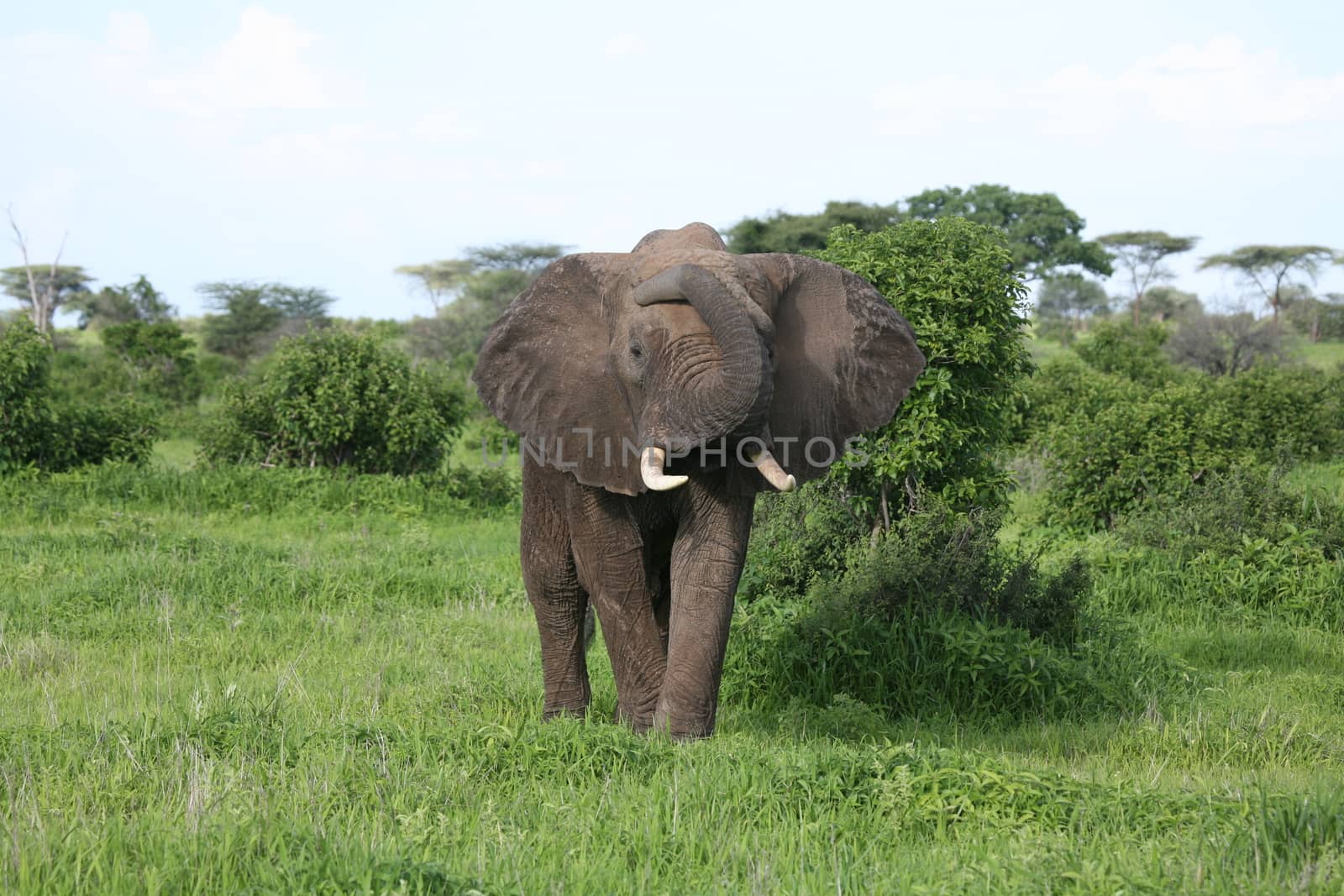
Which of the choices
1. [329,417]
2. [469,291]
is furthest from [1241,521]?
[469,291]

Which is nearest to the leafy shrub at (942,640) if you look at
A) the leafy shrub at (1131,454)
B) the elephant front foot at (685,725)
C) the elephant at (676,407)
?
the elephant at (676,407)

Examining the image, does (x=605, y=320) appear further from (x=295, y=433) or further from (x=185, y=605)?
(x=295, y=433)

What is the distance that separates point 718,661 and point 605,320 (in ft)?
4.84

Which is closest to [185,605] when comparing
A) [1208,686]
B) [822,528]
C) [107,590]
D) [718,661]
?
[107,590]

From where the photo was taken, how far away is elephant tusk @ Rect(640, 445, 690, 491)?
5.16 meters

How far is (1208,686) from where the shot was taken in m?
7.61

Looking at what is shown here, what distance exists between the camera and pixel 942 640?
7.33m

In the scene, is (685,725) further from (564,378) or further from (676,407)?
(564,378)

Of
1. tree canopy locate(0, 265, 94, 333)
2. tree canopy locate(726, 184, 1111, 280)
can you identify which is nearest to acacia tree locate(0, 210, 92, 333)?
tree canopy locate(0, 265, 94, 333)

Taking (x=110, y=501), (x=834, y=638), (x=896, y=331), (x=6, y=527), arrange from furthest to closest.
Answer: (x=110, y=501) < (x=6, y=527) < (x=834, y=638) < (x=896, y=331)

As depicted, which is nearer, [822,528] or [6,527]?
[822,528]

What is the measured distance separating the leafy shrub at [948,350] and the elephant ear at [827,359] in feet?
6.72

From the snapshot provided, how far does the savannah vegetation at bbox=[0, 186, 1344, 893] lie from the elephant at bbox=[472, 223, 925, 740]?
23.6 inches

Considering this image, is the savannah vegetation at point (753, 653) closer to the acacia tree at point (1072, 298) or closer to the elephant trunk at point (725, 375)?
the elephant trunk at point (725, 375)
